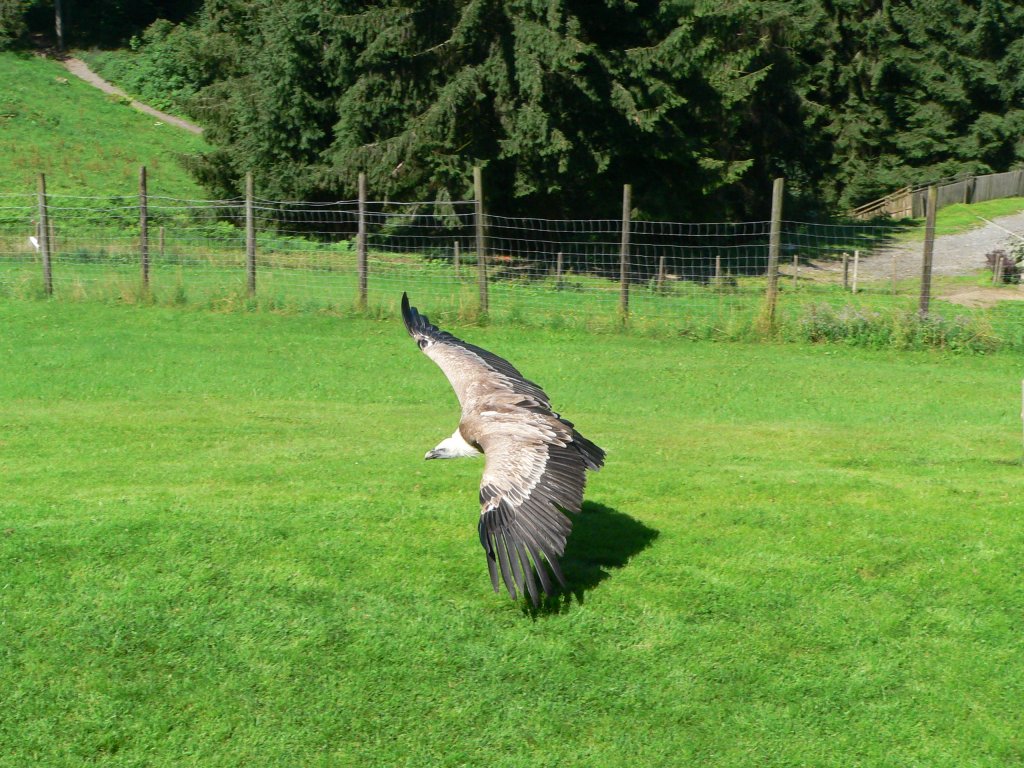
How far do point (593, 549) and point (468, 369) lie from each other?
1836mm

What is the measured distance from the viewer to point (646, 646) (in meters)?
6.05

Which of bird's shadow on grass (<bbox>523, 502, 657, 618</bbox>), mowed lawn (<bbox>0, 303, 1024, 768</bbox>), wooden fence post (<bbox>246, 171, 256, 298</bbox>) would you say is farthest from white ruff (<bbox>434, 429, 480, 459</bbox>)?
wooden fence post (<bbox>246, 171, 256, 298</bbox>)

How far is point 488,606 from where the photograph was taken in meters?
6.36

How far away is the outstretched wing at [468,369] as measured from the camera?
7.62m

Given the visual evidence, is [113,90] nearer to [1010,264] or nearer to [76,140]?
[76,140]

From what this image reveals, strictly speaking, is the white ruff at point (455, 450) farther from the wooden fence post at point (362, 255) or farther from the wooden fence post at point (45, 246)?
the wooden fence post at point (45, 246)

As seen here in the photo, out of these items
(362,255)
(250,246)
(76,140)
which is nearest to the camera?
(362,255)

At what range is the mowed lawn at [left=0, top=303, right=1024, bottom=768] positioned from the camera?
553 cm

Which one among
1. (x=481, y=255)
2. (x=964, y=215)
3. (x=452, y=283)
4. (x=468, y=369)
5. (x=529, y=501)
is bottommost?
(x=529, y=501)

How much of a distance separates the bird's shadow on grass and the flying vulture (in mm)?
127

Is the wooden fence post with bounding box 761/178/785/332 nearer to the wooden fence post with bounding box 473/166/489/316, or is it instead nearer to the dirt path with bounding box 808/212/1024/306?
the wooden fence post with bounding box 473/166/489/316

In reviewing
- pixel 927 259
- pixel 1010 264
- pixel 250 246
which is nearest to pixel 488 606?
pixel 927 259

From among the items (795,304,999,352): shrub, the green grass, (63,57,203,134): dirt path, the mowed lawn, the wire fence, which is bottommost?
the mowed lawn

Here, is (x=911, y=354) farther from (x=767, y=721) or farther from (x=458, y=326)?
(x=767, y=721)
